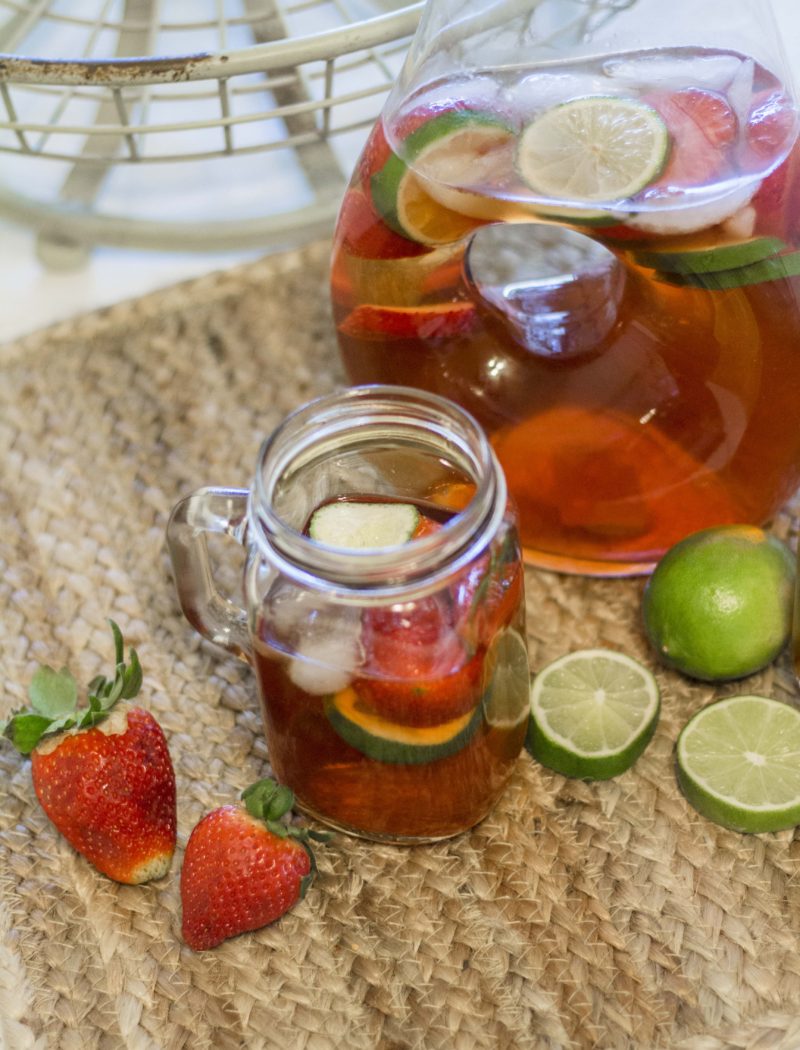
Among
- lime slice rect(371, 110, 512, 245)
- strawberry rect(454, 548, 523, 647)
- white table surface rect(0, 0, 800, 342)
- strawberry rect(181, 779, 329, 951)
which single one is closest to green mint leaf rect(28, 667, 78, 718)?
strawberry rect(181, 779, 329, 951)

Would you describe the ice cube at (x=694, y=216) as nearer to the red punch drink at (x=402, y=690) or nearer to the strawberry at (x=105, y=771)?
the red punch drink at (x=402, y=690)

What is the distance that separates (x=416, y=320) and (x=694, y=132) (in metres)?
0.24

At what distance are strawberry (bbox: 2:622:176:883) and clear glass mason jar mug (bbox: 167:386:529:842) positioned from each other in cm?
8

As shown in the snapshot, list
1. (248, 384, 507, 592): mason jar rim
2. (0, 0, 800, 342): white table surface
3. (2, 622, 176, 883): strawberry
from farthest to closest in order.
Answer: (0, 0, 800, 342): white table surface, (2, 622, 176, 883): strawberry, (248, 384, 507, 592): mason jar rim

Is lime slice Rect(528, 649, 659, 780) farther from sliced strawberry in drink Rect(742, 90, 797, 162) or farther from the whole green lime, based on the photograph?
sliced strawberry in drink Rect(742, 90, 797, 162)

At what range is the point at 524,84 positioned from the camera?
938 millimetres

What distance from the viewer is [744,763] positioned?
91cm

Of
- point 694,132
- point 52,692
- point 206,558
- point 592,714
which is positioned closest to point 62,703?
point 52,692

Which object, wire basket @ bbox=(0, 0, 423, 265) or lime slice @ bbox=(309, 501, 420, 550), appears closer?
lime slice @ bbox=(309, 501, 420, 550)

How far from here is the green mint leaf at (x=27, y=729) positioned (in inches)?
34.7

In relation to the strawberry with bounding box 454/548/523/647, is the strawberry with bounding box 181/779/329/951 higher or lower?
lower

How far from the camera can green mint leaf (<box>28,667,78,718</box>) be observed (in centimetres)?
90

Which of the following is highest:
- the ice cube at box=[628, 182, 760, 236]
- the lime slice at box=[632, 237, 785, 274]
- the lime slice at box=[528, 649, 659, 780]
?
the ice cube at box=[628, 182, 760, 236]

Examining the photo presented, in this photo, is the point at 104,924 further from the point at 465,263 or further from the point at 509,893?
the point at 465,263
